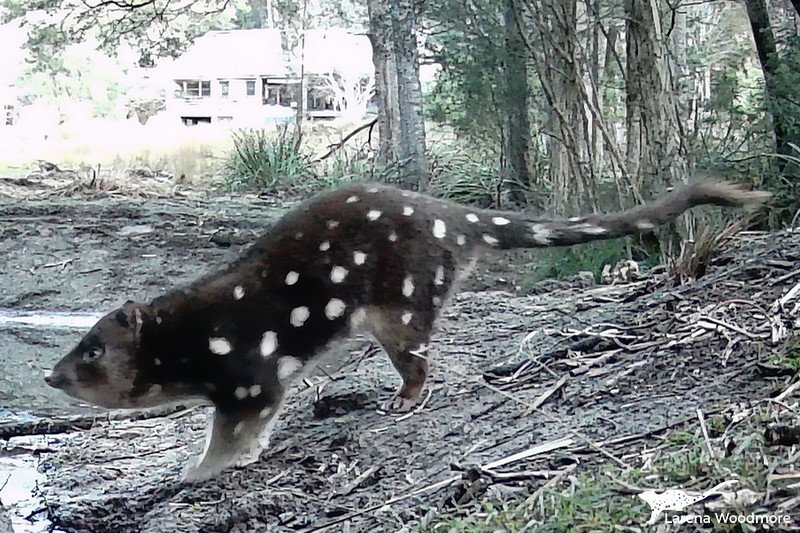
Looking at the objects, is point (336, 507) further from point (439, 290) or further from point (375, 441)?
point (439, 290)

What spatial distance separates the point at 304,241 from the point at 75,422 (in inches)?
25.7

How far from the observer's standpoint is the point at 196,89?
4660mm

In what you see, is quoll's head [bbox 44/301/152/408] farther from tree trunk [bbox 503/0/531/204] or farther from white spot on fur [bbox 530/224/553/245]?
tree trunk [bbox 503/0/531/204]

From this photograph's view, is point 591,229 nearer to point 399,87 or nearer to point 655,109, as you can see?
point 655,109

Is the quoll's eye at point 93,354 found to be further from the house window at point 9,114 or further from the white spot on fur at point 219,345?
the house window at point 9,114

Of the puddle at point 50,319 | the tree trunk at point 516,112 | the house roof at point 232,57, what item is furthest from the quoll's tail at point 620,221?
the house roof at point 232,57

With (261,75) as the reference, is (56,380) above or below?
below

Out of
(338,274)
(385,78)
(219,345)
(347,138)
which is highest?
(385,78)

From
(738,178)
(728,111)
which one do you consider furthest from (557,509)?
(728,111)

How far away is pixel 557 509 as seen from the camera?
3.34ft

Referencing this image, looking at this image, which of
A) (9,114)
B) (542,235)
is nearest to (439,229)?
(542,235)

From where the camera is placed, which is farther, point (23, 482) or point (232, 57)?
point (232, 57)

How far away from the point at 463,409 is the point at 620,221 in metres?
0.42

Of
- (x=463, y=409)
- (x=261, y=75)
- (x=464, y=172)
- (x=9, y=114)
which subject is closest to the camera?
(x=463, y=409)
